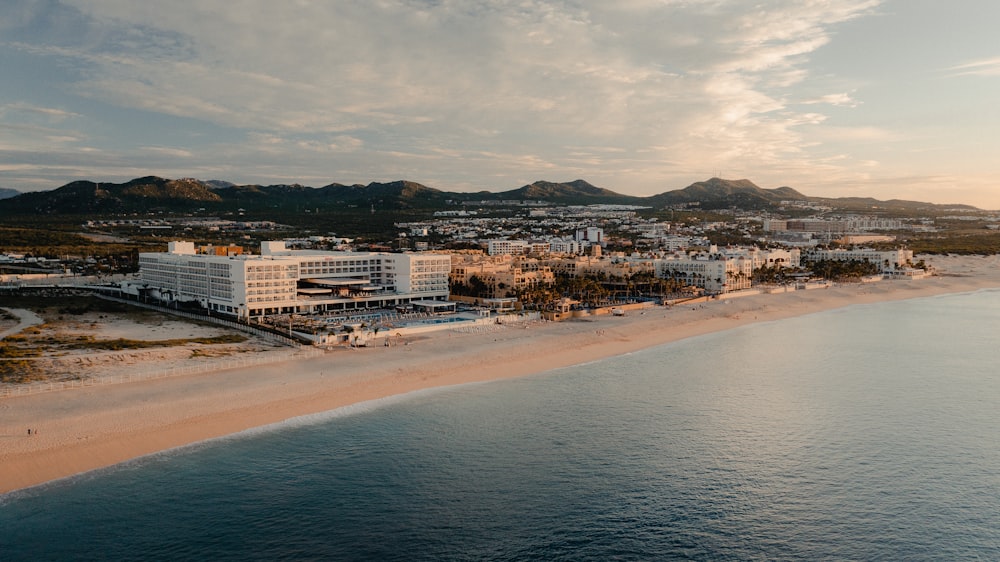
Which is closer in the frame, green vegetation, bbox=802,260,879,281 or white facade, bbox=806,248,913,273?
green vegetation, bbox=802,260,879,281

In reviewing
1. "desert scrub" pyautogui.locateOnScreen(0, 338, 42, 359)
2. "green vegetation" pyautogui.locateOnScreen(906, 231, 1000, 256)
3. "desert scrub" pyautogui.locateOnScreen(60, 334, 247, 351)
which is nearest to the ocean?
"desert scrub" pyautogui.locateOnScreen(60, 334, 247, 351)

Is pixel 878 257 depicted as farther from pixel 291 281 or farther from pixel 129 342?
pixel 129 342

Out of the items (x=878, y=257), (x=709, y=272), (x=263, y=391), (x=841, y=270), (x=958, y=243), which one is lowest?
(x=263, y=391)

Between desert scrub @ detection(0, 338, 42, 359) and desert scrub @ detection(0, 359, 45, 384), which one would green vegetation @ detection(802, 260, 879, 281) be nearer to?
desert scrub @ detection(0, 338, 42, 359)

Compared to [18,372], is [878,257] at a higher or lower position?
higher

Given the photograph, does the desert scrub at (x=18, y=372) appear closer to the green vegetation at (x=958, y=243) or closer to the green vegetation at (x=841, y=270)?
the green vegetation at (x=841, y=270)

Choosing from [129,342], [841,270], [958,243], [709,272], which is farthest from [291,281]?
[958,243]
